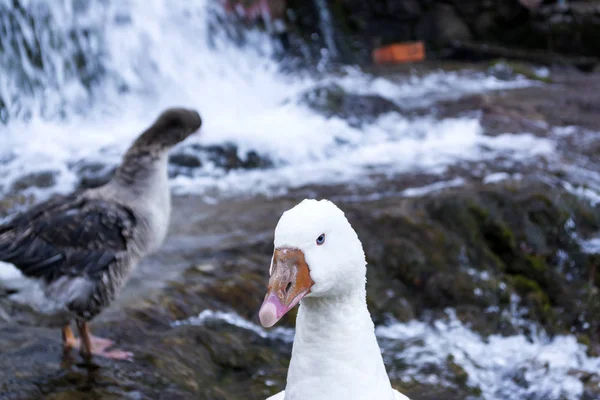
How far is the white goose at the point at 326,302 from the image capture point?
7.63ft

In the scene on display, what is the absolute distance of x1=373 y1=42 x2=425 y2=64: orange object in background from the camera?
54.3 feet

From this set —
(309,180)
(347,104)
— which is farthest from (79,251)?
(347,104)

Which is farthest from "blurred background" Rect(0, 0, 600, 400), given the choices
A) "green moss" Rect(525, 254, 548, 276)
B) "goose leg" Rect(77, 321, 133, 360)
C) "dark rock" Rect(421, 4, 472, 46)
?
"dark rock" Rect(421, 4, 472, 46)

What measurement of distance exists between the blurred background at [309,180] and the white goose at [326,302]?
59.3 inches

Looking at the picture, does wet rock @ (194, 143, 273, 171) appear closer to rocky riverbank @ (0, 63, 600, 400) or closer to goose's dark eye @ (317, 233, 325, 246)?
rocky riverbank @ (0, 63, 600, 400)

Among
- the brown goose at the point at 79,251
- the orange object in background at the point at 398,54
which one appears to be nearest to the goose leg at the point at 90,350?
the brown goose at the point at 79,251

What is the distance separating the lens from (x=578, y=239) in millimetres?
6543

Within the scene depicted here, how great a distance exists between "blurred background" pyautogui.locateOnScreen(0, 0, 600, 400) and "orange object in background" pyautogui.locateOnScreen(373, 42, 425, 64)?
42mm

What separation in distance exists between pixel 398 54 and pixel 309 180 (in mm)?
9326

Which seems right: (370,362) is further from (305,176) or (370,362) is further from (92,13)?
(92,13)

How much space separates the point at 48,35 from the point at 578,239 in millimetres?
9391

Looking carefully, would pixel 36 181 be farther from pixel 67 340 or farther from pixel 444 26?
pixel 444 26

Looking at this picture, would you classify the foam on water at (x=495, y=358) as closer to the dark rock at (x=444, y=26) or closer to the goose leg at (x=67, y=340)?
the goose leg at (x=67, y=340)

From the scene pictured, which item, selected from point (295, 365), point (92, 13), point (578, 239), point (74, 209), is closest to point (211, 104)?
point (92, 13)
